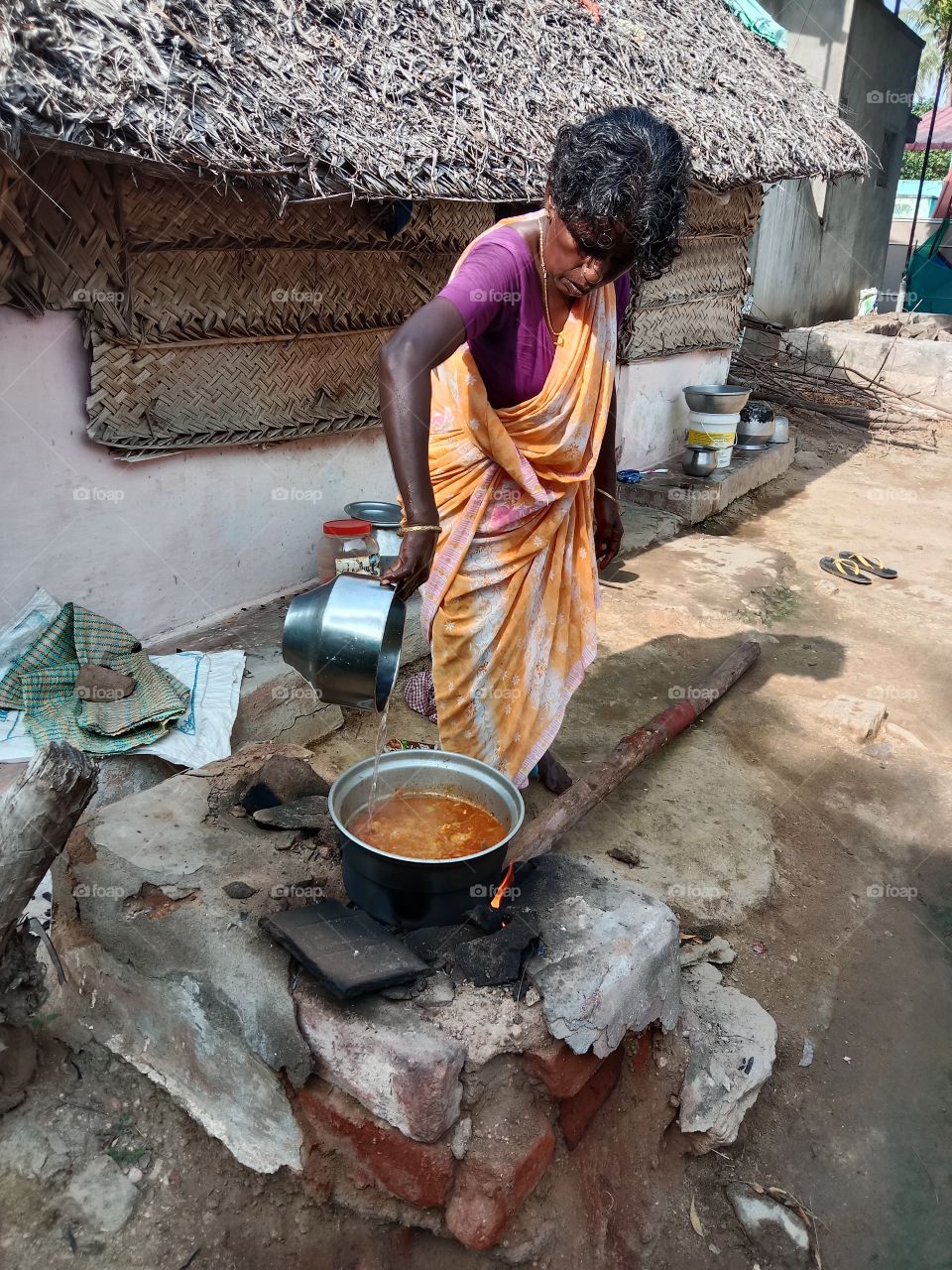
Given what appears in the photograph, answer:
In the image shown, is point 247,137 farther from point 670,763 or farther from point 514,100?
point 670,763

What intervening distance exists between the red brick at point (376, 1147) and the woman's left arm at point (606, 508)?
1.95 meters

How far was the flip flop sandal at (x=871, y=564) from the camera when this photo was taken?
615 cm

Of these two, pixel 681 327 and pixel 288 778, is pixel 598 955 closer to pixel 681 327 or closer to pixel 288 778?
pixel 288 778

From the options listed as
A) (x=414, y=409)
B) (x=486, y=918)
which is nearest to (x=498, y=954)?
(x=486, y=918)

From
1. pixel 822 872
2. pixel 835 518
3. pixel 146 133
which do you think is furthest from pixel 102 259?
pixel 835 518

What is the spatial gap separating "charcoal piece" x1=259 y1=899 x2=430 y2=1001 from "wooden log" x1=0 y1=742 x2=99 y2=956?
0.47 metres

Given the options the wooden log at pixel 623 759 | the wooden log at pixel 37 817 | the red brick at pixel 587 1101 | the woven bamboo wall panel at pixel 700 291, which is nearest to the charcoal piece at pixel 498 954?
the red brick at pixel 587 1101

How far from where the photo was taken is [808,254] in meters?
13.7

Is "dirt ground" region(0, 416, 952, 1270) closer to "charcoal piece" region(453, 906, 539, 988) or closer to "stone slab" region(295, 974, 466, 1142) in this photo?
"stone slab" region(295, 974, 466, 1142)

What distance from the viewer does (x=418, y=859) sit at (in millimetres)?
1865

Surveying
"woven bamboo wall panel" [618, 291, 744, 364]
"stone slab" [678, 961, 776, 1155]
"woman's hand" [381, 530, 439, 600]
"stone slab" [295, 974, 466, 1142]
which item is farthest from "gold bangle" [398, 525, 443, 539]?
"woven bamboo wall panel" [618, 291, 744, 364]

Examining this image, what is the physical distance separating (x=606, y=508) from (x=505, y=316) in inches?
41.9

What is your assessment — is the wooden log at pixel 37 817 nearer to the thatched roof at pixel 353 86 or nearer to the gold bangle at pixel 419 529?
the gold bangle at pixel 419 529

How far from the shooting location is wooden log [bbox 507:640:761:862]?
2.74 m
